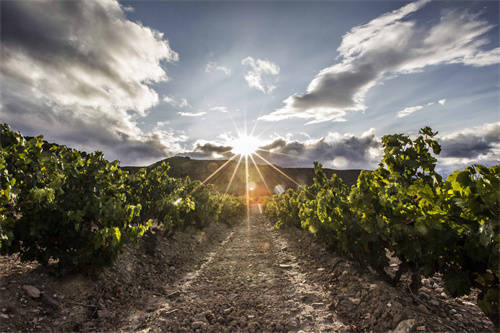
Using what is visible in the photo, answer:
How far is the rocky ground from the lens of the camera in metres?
4.07

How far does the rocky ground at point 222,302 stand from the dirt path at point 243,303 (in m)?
0.02

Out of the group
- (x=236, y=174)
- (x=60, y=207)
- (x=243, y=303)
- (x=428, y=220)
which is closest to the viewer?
(x=428, y=220)

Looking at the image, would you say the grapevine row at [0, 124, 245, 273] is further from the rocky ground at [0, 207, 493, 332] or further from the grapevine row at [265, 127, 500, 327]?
the grapevine row at [265, 127, 500, 327]

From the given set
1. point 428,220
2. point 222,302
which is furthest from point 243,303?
point 428,220

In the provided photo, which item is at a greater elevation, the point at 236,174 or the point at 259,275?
the point at 236,174

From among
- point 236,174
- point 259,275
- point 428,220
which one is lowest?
point 259,275

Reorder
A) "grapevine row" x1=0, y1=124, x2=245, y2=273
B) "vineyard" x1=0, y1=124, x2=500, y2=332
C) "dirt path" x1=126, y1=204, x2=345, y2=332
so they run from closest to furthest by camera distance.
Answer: "vineyard" x1=0, y1=124, x2=500, y2=332, "dirt path" x1=126, y1=204, x2=345, y2=332, "grapevine row" x1=0, y1=124, x2=245, y2=273

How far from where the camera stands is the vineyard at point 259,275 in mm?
3275

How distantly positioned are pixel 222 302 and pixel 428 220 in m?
4.34

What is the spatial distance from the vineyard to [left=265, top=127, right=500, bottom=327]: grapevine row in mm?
19

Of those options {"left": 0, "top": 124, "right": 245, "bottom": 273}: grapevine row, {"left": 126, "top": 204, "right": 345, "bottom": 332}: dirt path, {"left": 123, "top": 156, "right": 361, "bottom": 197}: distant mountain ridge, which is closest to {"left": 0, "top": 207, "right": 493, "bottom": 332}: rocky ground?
{"left": 126, "top": 204, "right": 345, "bottom": 332}: dirt path

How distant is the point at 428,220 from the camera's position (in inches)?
133

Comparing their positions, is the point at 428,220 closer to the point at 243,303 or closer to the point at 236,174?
the point at 243,303

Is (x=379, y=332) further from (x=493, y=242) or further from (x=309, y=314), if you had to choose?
(x=493, y=242)
